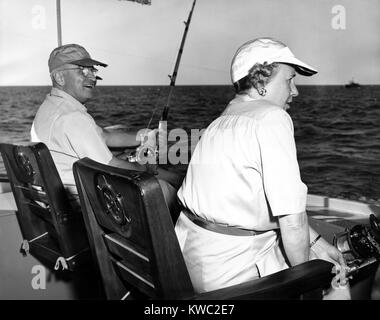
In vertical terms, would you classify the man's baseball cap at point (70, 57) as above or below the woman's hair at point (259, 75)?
above

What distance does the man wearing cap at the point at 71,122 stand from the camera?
70.6 inches

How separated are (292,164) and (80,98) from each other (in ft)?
4.13

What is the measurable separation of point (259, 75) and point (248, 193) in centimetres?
35

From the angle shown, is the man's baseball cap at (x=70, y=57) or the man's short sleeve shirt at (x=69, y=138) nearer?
the man's short sleeve shirt at (x=69, y=138)

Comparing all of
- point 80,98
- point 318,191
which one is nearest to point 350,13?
point 318,191

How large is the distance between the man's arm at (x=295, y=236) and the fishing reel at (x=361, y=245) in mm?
231

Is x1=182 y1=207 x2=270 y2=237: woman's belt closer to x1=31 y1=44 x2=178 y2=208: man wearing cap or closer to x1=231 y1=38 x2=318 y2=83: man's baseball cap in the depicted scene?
x1=231 y1=38 x2=318 y2=83: man's baseball cap

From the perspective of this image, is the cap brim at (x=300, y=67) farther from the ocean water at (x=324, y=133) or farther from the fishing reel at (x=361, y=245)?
the ocean water at (x=324, y=133)

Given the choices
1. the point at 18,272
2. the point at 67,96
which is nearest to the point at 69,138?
the point at 67,96

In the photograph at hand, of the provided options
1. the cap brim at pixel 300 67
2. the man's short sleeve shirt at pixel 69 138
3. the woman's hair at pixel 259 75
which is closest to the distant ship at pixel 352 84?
the man's short sleeve shirt at pixel 69 138

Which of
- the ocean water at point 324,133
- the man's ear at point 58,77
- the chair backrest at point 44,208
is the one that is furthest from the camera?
the ocean water at point 324,133

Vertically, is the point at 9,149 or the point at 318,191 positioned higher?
the point at 9,149
